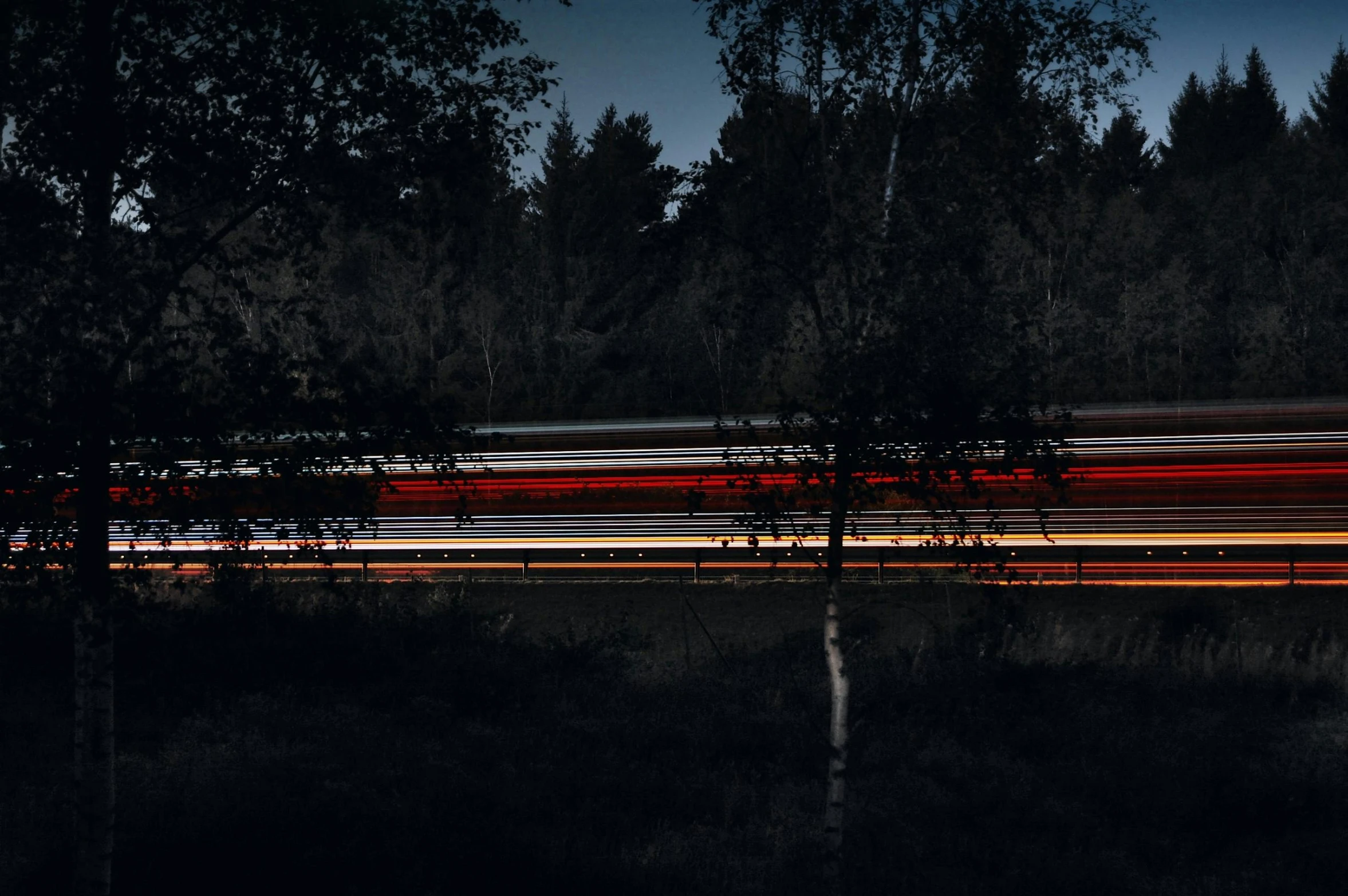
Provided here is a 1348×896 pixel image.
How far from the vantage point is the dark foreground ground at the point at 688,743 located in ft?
34.0

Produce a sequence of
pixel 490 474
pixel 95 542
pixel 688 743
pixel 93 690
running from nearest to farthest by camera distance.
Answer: pixel 95 542 → pixel 93 690 → pixel 490 474 → pixel 688 743

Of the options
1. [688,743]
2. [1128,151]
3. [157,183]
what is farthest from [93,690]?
[1128,151]

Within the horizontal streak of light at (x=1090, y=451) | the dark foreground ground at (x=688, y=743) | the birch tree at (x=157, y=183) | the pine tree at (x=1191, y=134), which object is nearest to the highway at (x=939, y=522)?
the horizontal streak of light at (x=1090, y=451)

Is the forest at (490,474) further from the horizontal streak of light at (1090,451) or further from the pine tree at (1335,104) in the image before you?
the pine tree at (1335,104)

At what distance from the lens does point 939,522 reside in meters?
12.2

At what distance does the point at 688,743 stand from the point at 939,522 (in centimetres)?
402

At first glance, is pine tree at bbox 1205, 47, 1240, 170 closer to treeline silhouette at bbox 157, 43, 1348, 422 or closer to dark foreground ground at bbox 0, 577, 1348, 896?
treeline silhouette at bbox 157, 43, 1348, 422

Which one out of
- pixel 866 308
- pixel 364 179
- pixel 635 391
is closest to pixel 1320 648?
pixel 866 308

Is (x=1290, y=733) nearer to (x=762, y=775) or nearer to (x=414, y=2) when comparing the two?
(x=762, y=775)

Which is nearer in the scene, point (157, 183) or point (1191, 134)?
point (157, 183)

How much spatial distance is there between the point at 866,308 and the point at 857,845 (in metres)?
4.65

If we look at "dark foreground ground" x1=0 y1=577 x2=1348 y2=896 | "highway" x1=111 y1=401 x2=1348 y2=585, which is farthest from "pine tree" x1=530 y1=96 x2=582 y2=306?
"dark foreground ground" x1=0 y1=577 x2=1348 y2=896

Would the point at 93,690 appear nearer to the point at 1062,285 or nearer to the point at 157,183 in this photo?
the point at 157,183

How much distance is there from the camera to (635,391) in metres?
53.6
